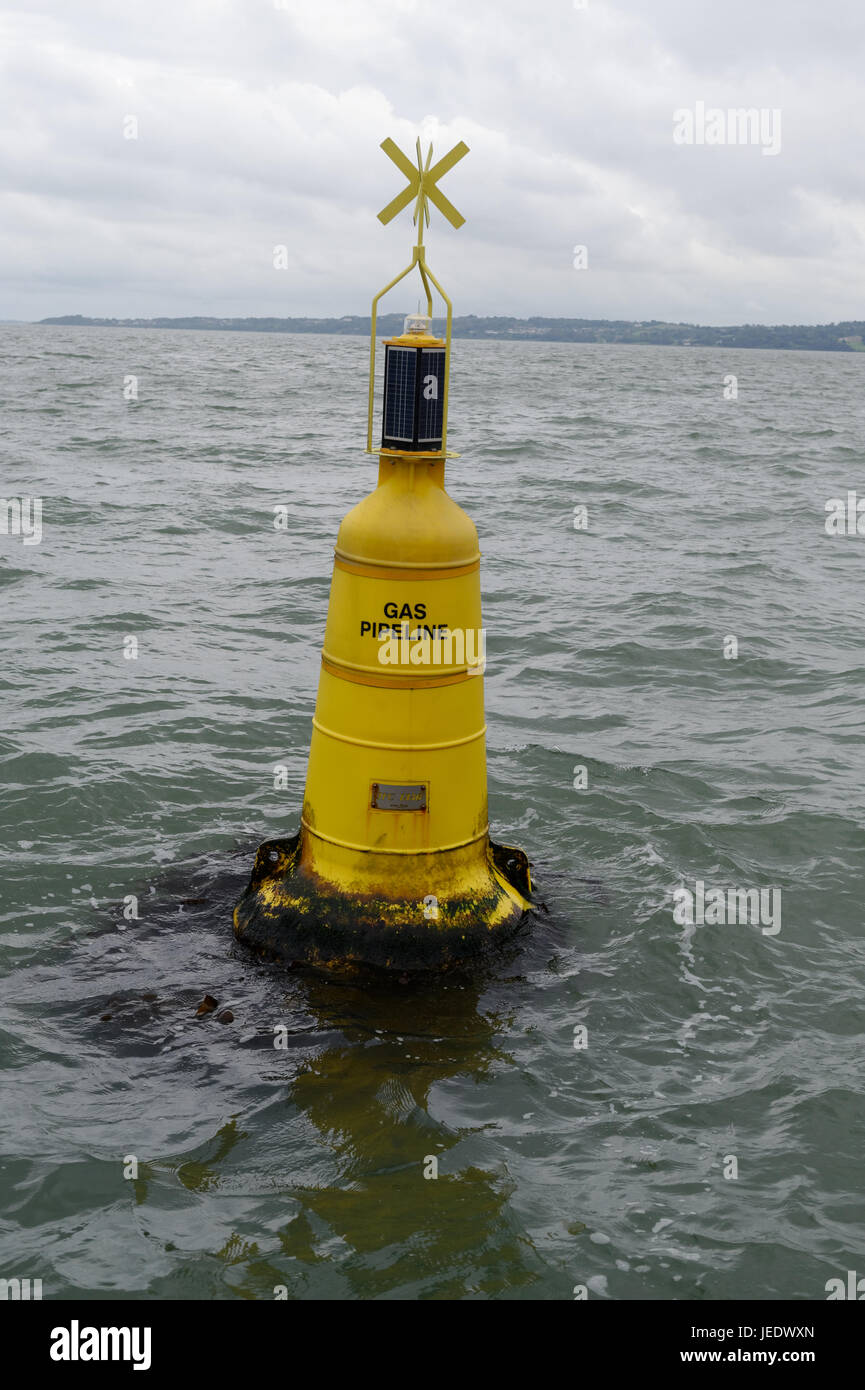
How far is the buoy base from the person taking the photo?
23.1ft

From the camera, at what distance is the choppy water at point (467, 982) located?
5352 millimetres

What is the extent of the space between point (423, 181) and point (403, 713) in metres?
2.86

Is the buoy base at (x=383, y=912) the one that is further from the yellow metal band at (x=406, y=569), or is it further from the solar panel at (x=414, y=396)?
the solar panel at (x=414, y=396)

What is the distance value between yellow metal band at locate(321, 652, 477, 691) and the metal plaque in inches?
21.7

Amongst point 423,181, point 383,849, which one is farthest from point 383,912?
point 423,181

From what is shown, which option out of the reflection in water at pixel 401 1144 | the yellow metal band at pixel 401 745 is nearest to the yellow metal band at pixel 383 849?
the yellow metal band at pixel 401 745

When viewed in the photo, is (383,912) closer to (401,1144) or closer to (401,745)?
(401,745)

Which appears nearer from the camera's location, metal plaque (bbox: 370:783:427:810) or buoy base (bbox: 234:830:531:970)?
metal plaque (bbox: 370:783:427:810)

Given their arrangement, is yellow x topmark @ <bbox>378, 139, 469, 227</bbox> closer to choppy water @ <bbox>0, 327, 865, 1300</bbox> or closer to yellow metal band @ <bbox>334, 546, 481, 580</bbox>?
yellow metal band @ <bbox>334, 546, 481, 580</bbox>

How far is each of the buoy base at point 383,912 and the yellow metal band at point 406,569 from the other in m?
1.57

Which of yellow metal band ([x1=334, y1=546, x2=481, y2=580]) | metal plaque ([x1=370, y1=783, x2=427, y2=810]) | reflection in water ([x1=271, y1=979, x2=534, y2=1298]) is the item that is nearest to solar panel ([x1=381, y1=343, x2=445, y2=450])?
yellow metal band ([x1=334, y1=546, x2=481, y2=580])

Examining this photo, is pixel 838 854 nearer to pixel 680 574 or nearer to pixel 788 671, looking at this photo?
pixel 788 671

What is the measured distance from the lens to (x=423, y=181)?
6.68 meters

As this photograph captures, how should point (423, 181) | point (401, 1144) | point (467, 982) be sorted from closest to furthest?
1. point (401, 1144)
2. point (423, 181)
3. point (467, 982)
